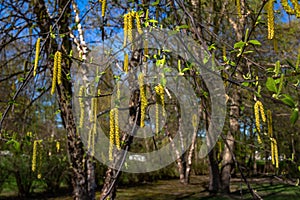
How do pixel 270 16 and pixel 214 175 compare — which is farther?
pixel 214 175

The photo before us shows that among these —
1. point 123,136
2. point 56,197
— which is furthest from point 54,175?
point 123,136

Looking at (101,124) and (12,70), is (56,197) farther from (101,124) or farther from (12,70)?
(101,124)

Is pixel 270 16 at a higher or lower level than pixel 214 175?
higher

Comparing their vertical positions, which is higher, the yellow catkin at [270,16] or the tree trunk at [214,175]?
the yellow catkin at [270,16]

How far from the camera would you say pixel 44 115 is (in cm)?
598

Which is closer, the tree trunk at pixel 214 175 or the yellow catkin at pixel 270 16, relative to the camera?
the yellow catkin at pixel 270 16

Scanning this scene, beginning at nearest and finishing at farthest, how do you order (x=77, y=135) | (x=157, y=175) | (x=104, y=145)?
(x=77, y=135)
(x=104, y=145)
(x=157, y=175)

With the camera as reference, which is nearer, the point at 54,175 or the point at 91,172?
the point at 91,172

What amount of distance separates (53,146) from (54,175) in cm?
274

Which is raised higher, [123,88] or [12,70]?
[12,70]

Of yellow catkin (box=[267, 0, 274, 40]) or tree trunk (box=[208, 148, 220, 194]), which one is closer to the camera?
yellow catkin (box=[267, 0, 274, 40])

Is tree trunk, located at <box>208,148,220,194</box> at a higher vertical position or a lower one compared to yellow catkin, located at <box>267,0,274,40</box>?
lower

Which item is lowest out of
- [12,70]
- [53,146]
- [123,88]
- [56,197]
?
[56,197]

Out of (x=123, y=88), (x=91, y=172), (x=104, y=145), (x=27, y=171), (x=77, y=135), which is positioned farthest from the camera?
(x=27, y=171)
